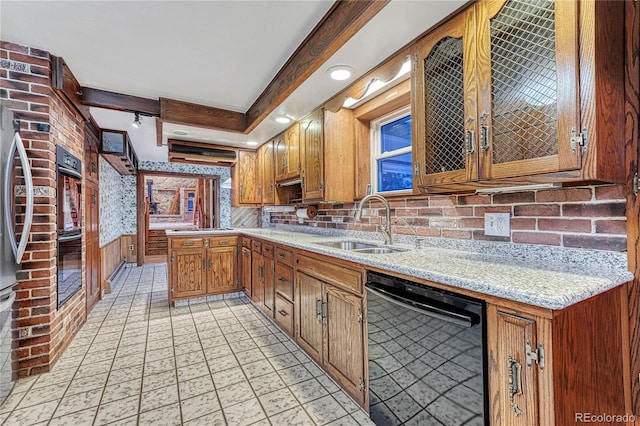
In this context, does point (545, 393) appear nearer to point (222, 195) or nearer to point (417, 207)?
point (417, 207)

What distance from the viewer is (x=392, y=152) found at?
2.40m

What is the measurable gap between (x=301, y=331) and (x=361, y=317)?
87 cm

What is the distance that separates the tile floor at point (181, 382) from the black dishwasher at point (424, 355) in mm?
369

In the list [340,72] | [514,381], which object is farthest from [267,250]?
[514,381]

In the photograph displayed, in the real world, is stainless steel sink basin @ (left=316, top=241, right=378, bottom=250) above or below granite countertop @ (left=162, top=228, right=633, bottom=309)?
below

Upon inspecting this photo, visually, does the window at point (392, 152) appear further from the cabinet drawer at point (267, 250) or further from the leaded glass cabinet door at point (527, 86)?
the cabinet drawer at point (267, 250)

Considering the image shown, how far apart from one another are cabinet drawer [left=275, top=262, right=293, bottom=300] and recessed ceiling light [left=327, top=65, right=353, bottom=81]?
5.15ft

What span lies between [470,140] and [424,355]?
100 cm

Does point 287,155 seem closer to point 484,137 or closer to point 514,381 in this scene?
point 484,137

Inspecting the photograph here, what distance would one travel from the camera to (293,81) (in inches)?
86.7

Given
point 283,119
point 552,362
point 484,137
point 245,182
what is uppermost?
point 283,119

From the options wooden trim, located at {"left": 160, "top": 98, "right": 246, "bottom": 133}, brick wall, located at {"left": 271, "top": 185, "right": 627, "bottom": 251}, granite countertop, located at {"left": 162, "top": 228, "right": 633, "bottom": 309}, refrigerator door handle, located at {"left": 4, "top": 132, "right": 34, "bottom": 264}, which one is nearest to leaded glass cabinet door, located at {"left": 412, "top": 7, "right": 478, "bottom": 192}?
brick wall, located at {"left": 271, "top": 185, "right": 627, "bottom": 251}

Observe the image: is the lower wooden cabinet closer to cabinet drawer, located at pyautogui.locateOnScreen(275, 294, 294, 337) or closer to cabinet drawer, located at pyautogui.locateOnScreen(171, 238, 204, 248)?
cabinet drawer, located at pyautogui.locateOnScreen(171, 238, 204, 248)

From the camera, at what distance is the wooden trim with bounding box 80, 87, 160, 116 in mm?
2719
